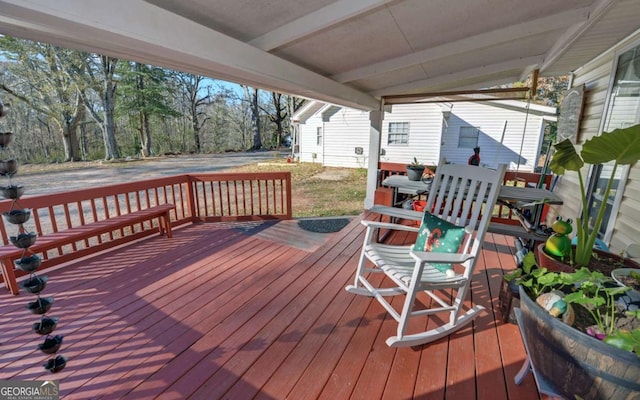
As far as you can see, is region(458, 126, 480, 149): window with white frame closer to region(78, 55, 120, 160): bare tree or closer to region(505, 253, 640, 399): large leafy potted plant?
region(505, 253, 640, 399): large leafy potted plant

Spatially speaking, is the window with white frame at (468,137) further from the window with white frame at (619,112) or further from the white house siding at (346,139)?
the window with white frame at (619,112)

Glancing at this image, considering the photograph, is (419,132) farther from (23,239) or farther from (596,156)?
(23,239)

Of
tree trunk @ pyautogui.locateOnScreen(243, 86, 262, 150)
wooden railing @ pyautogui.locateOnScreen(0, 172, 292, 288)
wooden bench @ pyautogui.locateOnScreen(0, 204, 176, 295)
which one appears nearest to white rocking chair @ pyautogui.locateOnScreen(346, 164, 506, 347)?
wooden railing @ pyautogui.locateOnScreen(0, 172, 292, 288)

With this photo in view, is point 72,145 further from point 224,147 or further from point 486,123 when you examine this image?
point 486,123

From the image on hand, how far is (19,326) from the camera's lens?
6.31 feet

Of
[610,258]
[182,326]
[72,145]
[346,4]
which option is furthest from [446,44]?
[72,145]

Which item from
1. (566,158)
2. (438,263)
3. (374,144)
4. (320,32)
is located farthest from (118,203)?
(566,158)

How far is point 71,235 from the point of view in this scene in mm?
2617

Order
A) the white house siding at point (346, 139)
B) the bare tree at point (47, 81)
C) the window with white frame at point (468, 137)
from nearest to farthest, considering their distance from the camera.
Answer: the window with white frame at point (468, 137), the white house siding at point (346, 139), the bare tree at point (47, 81)

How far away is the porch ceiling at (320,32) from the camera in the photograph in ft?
4.06

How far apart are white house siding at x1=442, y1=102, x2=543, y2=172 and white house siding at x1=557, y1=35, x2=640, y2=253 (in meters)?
6.01

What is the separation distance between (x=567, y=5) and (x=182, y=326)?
A: 3553 mm

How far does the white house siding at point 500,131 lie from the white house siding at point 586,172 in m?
6.01

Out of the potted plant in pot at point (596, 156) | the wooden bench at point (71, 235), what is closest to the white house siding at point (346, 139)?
the wooden bench at point (71, 235)
